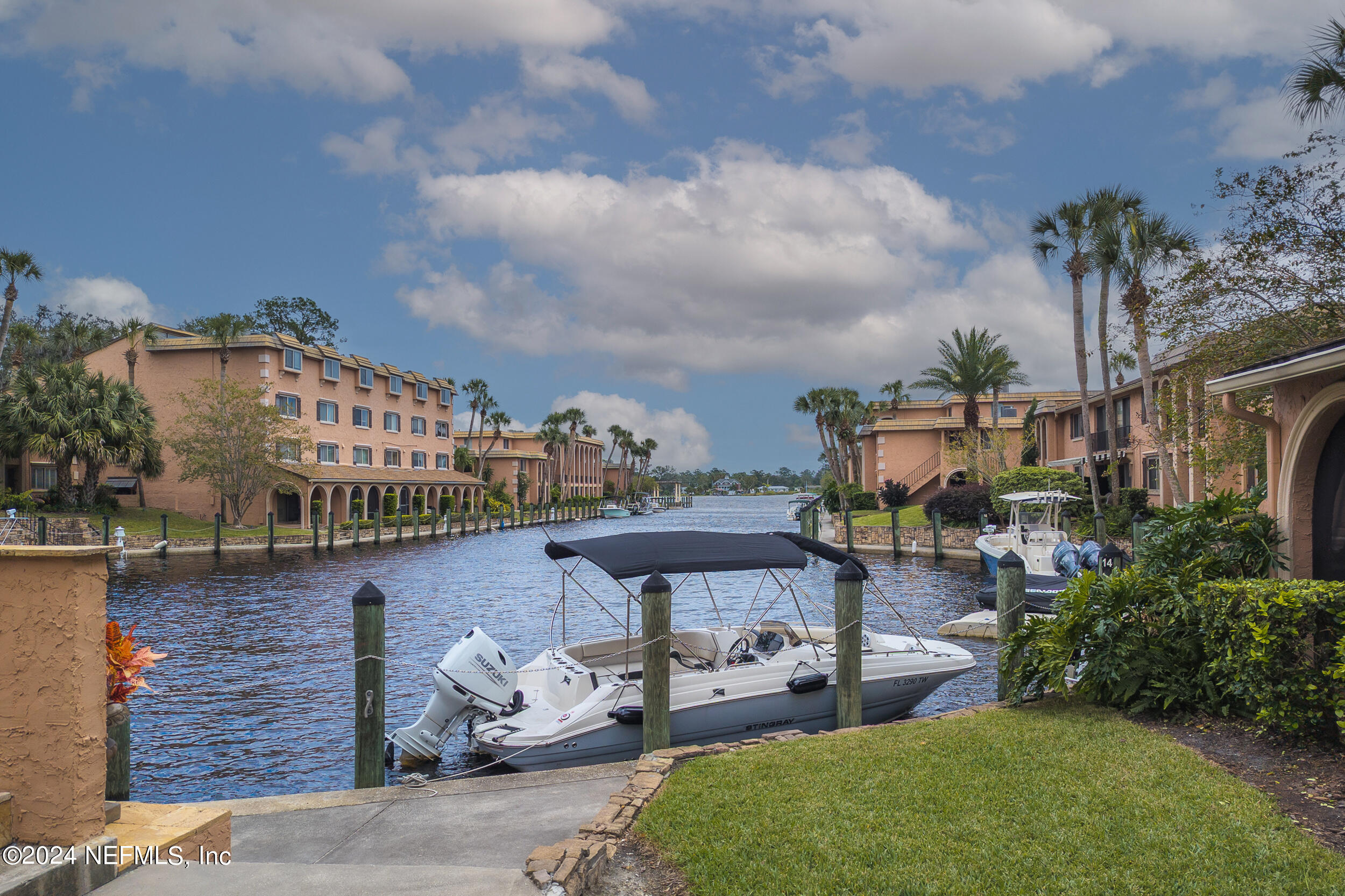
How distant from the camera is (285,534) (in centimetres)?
4397

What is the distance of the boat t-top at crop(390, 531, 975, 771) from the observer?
381 inches

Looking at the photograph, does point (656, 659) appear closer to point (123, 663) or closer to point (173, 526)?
point (123, 663)

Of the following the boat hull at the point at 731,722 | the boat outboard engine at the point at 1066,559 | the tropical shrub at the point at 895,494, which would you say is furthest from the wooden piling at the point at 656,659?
the tropical shrub at the point at 895,494

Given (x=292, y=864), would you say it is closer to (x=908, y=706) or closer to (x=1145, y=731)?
(x=1145, y=731)

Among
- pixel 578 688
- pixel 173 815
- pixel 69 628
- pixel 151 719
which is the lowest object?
pixel 151 719

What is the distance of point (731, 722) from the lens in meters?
10.1

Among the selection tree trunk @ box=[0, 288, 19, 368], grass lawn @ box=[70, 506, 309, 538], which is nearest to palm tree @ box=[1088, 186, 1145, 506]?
grass lawn @ box=[70, 506, 309, 538]

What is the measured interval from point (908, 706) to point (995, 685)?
2.95 meters

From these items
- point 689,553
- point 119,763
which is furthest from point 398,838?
point 689,553

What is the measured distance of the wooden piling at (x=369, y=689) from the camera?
8.47 meters

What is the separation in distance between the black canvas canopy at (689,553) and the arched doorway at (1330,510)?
443cm

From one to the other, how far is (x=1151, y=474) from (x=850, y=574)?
33.1 meters

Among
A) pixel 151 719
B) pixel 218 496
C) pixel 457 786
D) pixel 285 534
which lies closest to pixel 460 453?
pixel 218 496

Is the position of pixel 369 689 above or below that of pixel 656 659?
below
